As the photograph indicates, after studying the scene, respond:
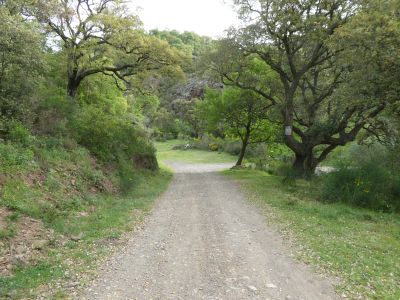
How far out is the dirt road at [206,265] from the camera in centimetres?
598

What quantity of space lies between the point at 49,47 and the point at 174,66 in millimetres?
7375

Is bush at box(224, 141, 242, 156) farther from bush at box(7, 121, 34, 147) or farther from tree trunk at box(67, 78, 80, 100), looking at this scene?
bush at box(7, 121, 34, 147)

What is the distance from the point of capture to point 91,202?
39.6ft

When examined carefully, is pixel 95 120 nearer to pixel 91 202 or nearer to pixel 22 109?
pixel 22 109

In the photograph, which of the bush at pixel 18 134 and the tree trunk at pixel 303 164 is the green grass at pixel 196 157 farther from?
the bush at pixel 18 134

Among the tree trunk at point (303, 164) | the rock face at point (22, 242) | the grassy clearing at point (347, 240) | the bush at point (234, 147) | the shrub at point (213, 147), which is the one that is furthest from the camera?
the shrub at point (213, 147)

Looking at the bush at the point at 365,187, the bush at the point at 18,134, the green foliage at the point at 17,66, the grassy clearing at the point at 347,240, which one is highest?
the green foliage at the point at 17,66

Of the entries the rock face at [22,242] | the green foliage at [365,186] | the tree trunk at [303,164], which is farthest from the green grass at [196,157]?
the rock face at [22,242]

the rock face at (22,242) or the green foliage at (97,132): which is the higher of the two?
the green foliage at (97,132)

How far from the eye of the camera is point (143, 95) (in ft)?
83.7

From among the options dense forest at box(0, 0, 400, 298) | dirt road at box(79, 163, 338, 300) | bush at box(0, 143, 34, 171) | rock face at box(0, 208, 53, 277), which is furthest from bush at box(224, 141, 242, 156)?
rock face at box(0, 208, 53, 277)

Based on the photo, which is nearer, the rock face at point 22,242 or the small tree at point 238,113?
the rock face at point 22,242

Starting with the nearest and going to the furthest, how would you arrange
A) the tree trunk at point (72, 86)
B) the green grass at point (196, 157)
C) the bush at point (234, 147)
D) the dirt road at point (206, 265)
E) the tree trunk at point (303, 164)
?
1. the dirt road at point (206, 265)
2. the tree trunk at point (72, 86)
3. the tree trunk at point (303, 164)
4. the green grass at point (196, 157)
5. the bush at point (234, 147)

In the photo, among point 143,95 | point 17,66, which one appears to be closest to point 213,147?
point 143,95
